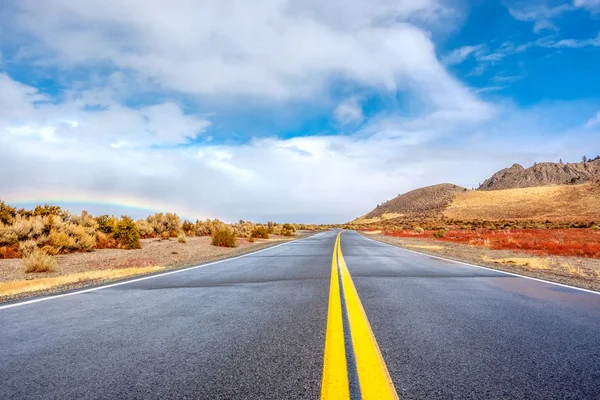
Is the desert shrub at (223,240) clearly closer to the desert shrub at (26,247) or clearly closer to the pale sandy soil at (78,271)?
the pale sandy soil at (78,271)

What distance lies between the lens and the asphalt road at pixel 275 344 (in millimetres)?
2398

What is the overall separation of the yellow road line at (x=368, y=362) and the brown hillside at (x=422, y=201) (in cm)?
11969

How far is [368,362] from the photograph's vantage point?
2760 millimetres

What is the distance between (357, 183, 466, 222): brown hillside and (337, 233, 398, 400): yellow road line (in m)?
120

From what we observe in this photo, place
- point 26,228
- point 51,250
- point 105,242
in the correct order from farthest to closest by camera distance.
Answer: point 105,242, point 26,228, point 51,250

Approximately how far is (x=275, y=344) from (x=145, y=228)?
28859mm

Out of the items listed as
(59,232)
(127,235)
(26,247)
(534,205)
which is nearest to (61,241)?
(59,232)

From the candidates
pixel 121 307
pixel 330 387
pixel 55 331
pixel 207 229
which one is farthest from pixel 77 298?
pixel 207 229

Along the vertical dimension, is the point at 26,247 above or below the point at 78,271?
above

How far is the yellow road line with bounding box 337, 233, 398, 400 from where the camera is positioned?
7.36 ft

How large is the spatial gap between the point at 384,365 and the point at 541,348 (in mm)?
1732

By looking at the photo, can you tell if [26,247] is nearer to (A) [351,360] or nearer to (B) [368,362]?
(A) [351,360]

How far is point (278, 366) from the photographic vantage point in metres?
2.75

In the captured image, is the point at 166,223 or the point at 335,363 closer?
the point at 335,363
